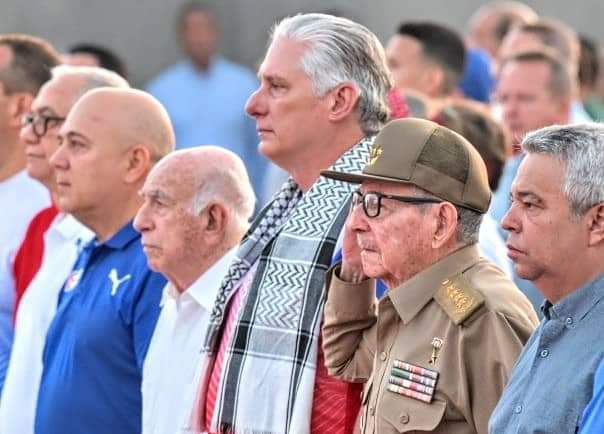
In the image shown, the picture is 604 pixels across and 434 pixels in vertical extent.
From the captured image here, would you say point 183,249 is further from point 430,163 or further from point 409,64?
point 409,64

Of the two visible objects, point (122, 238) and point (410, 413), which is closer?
point (410, 413)

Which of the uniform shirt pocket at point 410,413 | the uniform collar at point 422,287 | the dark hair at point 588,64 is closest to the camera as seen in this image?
the uniform shirt pocket at point 410,413

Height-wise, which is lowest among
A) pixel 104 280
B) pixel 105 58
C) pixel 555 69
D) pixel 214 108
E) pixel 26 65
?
pixel 104 280

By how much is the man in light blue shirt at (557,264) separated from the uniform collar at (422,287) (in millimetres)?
296

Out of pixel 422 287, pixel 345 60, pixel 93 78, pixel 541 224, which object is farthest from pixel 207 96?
pixel 541 224

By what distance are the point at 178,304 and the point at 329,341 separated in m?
0.96

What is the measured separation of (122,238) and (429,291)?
1.84 meters

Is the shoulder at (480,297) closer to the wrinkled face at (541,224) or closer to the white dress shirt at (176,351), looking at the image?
the wrinkled face at (541,224)

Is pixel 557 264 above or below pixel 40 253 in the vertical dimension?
above

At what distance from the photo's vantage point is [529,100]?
7.96 metres

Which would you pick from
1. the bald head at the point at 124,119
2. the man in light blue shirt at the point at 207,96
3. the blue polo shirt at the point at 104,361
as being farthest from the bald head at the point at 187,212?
the man in light blue shirt at the point at 207,96

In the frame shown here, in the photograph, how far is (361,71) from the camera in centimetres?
502

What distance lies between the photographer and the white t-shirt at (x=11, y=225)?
6.73 meters

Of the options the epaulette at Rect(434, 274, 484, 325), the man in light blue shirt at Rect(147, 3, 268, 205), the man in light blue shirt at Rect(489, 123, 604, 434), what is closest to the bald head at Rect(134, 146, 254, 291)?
Answer: the epaulette at Rect(434, 274, 484, 325)
